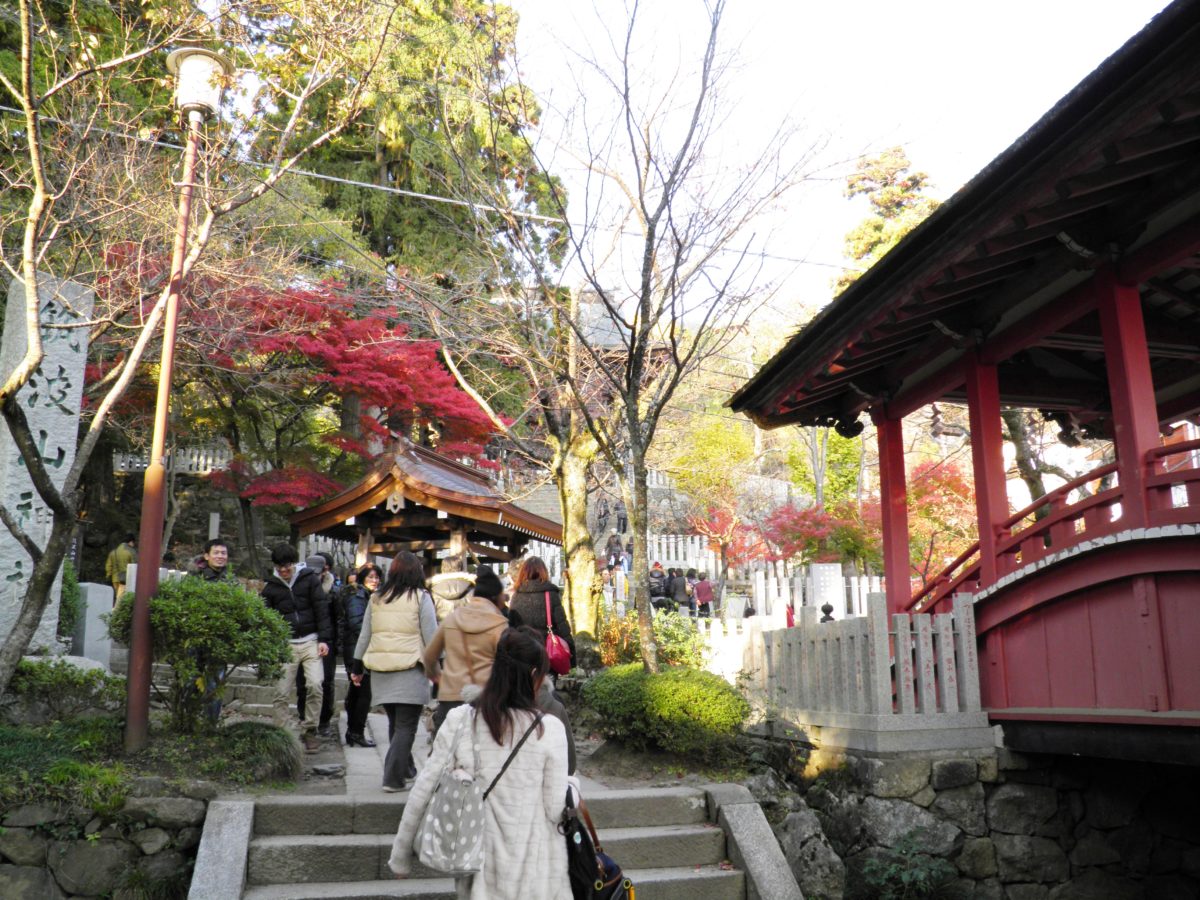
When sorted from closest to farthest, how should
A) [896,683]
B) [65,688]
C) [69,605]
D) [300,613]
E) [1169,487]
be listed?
1. [1169,487]
2. [65,688]
3. [896,683]
4. [300,613]
5. [69,605]

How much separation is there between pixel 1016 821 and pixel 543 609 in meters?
4.26

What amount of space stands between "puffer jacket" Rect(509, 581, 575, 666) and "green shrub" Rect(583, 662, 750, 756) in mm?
671

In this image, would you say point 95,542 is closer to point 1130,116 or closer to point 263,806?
point 263,806

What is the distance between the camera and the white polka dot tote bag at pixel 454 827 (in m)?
4.29

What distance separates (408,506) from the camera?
16000 millimetres

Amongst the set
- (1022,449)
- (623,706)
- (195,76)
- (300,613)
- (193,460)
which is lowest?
(623,706)

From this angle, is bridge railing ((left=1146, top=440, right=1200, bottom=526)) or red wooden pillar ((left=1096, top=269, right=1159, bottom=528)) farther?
red wooden pillar ((left=1096, top=269, right=1159, bottom=528))

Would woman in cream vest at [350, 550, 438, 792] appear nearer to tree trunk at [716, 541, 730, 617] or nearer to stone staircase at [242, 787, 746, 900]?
stone staircase at [242, 787, 746, 900]

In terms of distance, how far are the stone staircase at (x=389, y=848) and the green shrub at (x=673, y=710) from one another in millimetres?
701

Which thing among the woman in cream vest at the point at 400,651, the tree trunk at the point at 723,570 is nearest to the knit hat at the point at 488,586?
the woman in cream vest at the point at 400,651

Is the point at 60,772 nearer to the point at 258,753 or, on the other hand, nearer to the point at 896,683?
the point at 258,753

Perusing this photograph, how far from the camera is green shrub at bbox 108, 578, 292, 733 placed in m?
7.09

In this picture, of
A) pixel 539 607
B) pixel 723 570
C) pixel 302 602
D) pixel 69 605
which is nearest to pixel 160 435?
pixel 302 602

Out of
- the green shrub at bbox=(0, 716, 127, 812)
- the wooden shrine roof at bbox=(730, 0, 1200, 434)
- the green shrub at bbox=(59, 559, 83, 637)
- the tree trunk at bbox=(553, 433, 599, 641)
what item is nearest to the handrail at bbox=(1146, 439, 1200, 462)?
the wooden shrine roof at bbox=(730, 0, 1200, 434)
